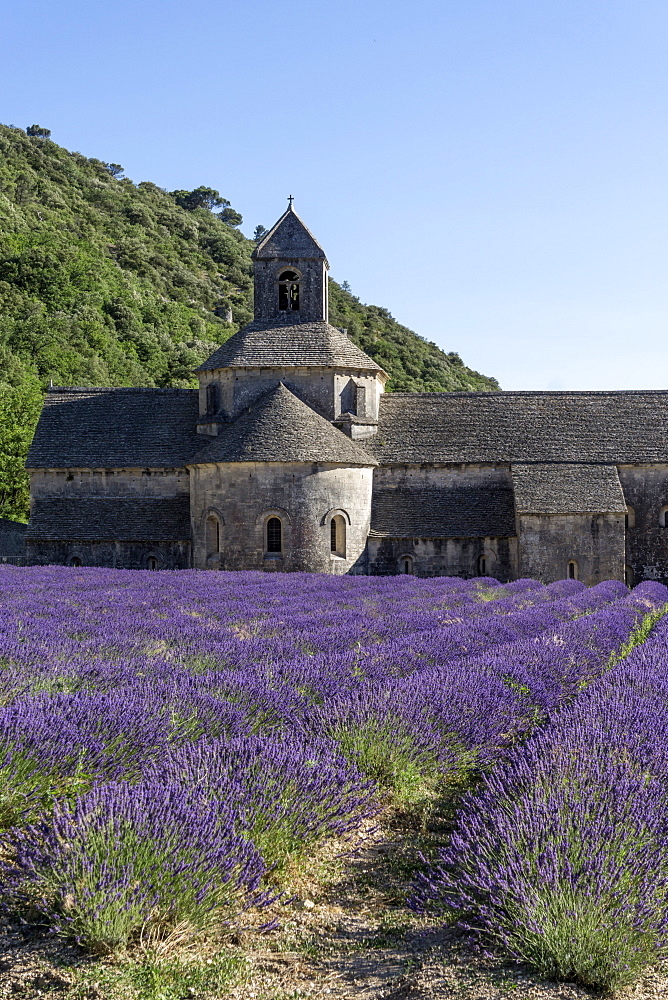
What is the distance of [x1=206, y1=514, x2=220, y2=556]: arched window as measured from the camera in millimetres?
29312

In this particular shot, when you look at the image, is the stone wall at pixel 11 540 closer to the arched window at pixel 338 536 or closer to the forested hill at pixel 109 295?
the forested hill at pixel 109 295

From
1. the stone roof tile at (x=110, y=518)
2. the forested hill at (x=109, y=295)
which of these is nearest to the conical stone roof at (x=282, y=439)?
the stone roof tile at (x=110, y=518)

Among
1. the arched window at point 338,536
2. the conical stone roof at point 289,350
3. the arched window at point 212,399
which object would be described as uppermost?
the conical stone roof at point 289,350

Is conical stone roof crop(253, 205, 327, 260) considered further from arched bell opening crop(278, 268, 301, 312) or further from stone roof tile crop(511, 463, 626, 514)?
stone roof tile crop(511, 463, 626, 514)

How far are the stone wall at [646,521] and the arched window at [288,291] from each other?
1344cm

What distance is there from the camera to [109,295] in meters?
75.9

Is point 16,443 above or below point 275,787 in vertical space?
above

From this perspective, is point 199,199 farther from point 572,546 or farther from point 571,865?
point 571,865

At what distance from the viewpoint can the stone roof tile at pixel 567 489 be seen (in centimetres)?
2900

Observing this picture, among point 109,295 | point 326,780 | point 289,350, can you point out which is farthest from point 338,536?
point 109,295

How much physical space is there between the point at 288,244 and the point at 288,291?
1.71m

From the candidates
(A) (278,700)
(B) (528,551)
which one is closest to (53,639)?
(A) (278,700)

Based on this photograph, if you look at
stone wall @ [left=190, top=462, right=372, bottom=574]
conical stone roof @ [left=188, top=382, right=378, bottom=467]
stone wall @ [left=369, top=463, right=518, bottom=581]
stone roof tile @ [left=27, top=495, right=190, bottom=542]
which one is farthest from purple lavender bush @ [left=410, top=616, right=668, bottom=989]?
stone roof tile @ [left=27, top=495, right=190, bottom=542]

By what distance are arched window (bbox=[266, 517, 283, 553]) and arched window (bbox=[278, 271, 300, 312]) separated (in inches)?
368
